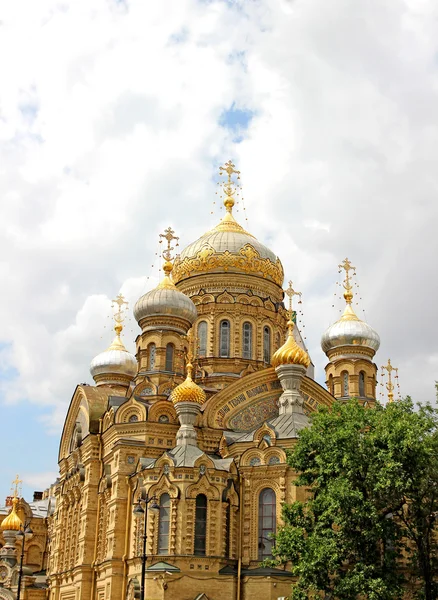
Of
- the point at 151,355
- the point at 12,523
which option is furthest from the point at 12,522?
the point at 151,355

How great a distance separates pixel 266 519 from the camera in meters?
27.0

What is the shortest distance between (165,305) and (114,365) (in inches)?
308

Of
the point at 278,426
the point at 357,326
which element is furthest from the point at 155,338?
the point at 357,326

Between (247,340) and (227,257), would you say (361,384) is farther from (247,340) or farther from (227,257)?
(227,257)

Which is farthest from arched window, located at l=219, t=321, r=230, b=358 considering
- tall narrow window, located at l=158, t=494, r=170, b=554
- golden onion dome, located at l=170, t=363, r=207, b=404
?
tall narrow window, located at l=158, t=494, r=170, b=554

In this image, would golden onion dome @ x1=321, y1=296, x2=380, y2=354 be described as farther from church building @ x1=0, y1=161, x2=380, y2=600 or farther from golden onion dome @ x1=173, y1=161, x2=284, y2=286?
golden onion dome @ x1=173, y1=161, x2=284, y2=286

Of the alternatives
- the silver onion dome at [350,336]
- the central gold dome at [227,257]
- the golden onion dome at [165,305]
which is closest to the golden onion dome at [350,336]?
the silver onion dome at [350,336]

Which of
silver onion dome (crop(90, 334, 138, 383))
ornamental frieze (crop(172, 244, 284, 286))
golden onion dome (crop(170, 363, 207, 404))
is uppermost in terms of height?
ornamental frieze (crop(172, 244, 284, 286))

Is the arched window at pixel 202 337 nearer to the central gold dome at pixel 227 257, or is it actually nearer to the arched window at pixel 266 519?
the central gold dome at pixel 227 257

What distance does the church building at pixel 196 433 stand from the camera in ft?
85.5

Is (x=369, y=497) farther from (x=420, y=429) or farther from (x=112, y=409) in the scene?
(x=112, y=409)

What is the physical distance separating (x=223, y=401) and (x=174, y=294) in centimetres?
509

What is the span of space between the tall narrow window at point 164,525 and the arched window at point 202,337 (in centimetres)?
957

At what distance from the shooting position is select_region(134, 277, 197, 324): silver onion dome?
108 ft
